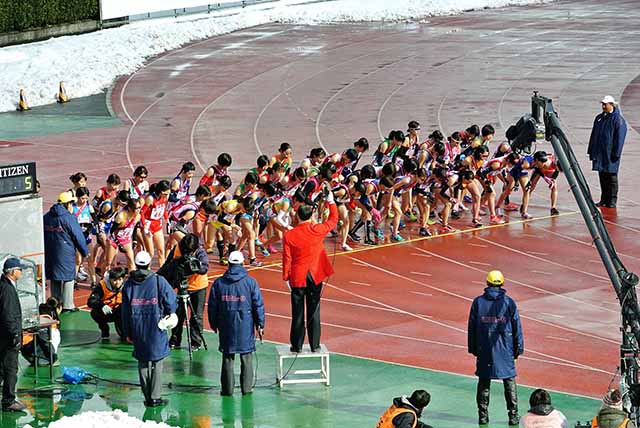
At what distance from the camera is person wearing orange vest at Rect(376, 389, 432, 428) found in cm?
1259

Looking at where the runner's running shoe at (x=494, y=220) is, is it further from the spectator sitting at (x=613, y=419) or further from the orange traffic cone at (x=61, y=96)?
the orange traffic cone at (x=61, y=96)

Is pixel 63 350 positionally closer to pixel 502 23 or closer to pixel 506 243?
pixel 506 243

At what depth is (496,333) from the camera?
14.6 meters

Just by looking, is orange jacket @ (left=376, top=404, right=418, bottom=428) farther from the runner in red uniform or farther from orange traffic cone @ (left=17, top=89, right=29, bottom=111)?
orange traffic cone @ (left=17, top=89, right=29, bottom=111)

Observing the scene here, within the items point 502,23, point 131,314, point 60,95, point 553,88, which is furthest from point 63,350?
point 502,23

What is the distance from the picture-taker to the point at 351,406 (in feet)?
50.5

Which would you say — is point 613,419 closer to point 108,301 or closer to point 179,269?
point 179,269

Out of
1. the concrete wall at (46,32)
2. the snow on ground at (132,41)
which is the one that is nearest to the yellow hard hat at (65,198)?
the snow on ground at (132,41)

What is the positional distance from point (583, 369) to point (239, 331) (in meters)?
4.29

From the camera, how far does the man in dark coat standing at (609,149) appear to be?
2534 centimetres

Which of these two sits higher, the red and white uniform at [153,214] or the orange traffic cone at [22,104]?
the red and white uniform at [153,214]

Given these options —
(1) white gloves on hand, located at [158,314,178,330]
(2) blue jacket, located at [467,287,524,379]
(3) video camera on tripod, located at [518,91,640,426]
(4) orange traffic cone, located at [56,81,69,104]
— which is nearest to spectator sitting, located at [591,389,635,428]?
(3) video camera on tripod, located at [518,91,640,426]

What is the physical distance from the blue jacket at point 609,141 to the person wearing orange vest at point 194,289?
10512 millimetres

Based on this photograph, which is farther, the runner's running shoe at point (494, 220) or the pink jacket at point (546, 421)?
the runner's running shoe at point (494, 220)
